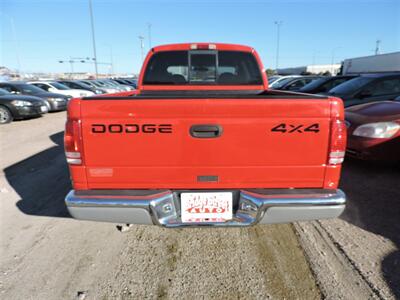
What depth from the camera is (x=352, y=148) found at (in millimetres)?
4301

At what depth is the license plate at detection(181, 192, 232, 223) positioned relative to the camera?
7.10ft

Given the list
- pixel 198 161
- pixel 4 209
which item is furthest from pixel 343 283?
pixel 4 209

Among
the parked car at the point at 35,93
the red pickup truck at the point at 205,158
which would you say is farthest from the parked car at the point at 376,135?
the parked car at the point at 35,93

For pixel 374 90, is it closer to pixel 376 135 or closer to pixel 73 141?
pixel 376 135

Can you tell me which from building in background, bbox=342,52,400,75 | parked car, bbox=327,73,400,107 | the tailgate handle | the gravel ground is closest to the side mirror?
parked car, bbox=327,73,400,107

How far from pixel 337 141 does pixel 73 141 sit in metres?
2.08

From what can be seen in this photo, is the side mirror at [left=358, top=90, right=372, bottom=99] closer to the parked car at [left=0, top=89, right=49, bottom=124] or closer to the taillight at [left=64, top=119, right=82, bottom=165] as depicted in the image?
the taillight at [left=64, top=119, right=82, bottom=165]

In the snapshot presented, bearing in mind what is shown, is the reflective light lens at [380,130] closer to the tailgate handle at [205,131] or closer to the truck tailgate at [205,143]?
the truck tailgate at [205,143]

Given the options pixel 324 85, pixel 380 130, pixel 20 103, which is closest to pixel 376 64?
pixel 324 85

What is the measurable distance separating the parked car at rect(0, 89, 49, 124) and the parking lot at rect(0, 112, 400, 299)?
740 cm

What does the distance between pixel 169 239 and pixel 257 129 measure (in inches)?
62.3

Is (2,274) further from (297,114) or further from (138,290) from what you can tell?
(297,114)

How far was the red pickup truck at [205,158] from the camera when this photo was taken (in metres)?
2.03

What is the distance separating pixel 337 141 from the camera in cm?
207
